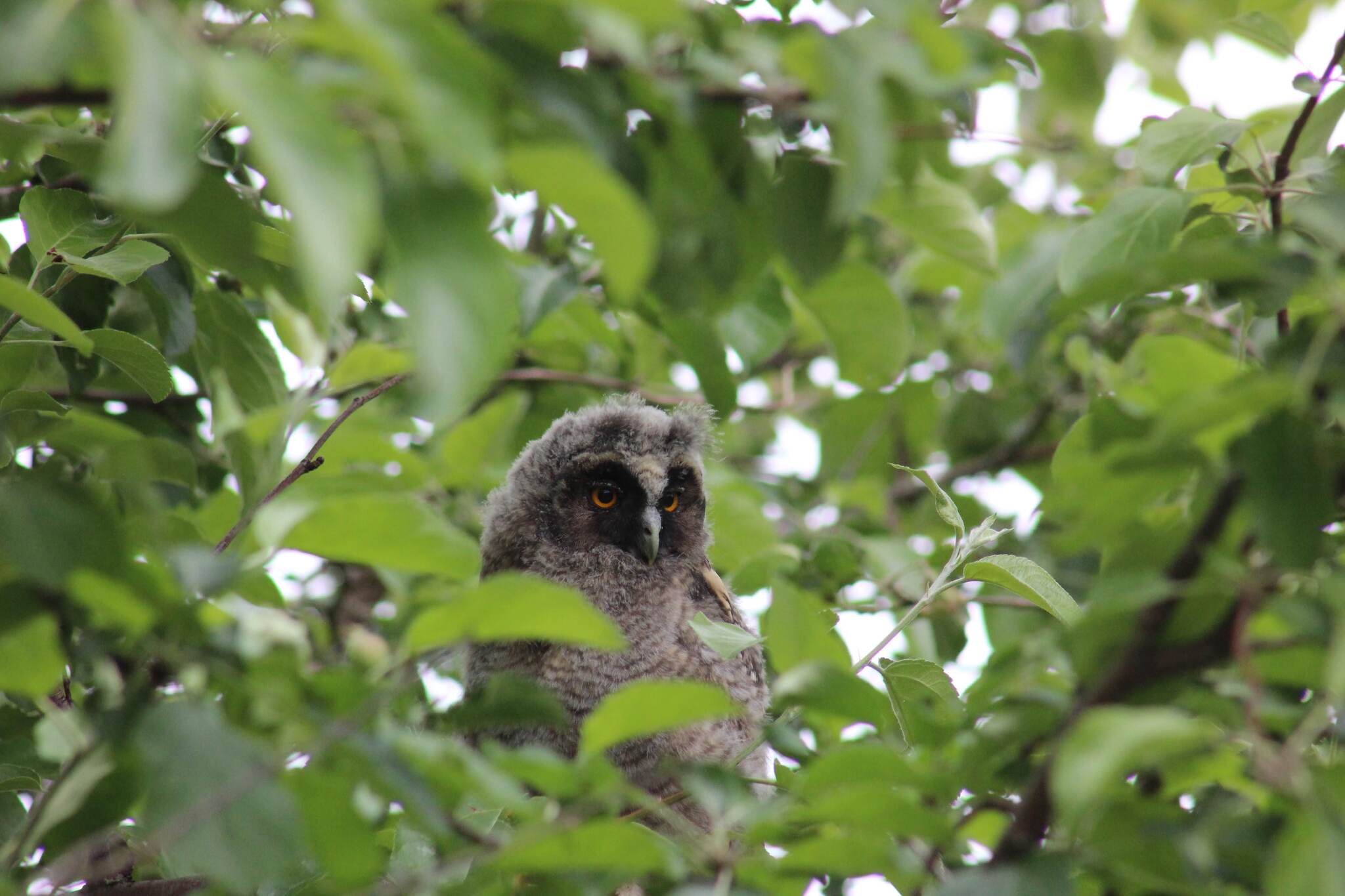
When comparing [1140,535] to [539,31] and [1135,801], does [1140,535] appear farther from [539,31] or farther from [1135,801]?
[539,31]

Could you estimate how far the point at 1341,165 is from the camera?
1966 mm

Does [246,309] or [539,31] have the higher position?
[539,31]

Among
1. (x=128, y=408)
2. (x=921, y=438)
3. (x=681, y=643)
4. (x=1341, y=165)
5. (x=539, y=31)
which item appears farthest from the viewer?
(x=921, y=438)

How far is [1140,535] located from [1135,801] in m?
0.30

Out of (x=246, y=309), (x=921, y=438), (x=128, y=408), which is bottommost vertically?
(x=921, y=438)

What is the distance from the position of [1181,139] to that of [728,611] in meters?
2.23

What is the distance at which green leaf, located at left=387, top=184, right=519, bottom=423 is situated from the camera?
937mm

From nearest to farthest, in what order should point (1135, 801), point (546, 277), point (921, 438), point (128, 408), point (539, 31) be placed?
1. point (539, 31)
2. point (1135, 801)
3. point (546, 277)
4. point (128, 408)
5. point (921, 438)

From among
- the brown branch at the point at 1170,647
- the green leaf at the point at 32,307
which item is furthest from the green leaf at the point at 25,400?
the brown branch at the point at 1170,647

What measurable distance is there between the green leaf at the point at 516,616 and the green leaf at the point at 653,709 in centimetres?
8

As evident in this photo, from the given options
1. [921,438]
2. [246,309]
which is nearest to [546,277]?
[246,309]

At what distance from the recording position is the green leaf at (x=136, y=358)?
2.14 m

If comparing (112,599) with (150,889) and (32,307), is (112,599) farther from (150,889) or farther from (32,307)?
(150,889)

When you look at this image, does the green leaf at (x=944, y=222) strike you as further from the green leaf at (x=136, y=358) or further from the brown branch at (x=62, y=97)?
the brown branch at (x=62, y=97)
